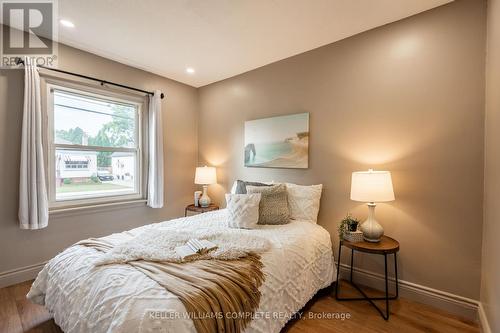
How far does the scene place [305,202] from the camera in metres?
2.51

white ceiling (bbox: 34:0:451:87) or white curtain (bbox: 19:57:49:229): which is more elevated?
white ceiling (bbox: 34:0:451:87)

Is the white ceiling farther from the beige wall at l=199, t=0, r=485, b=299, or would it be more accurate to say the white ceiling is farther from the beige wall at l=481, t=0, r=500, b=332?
the beige wall at l=481, t=0, r=500, b=332

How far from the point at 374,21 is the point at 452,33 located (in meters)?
0.63

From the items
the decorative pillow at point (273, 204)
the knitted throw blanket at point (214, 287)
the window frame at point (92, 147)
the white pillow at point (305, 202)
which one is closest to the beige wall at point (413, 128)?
the white pillow at point (305, 202)

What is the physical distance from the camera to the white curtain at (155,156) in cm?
331

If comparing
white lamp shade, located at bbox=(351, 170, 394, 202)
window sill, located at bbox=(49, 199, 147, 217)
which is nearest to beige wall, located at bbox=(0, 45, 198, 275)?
window sill, located at bbox=(49, 199, 147, 217)

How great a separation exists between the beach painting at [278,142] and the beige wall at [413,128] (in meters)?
0.10

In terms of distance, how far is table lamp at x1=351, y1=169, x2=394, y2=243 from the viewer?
1.93m

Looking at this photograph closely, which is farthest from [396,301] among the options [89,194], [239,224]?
[89,194]

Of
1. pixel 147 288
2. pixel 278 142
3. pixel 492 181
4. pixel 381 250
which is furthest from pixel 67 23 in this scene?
pixel 492 181

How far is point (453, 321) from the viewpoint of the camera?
1.80 metres

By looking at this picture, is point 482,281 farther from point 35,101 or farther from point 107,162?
point 35,101

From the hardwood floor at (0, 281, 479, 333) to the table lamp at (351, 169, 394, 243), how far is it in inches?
23.7

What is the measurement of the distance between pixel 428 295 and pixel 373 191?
1042mm
